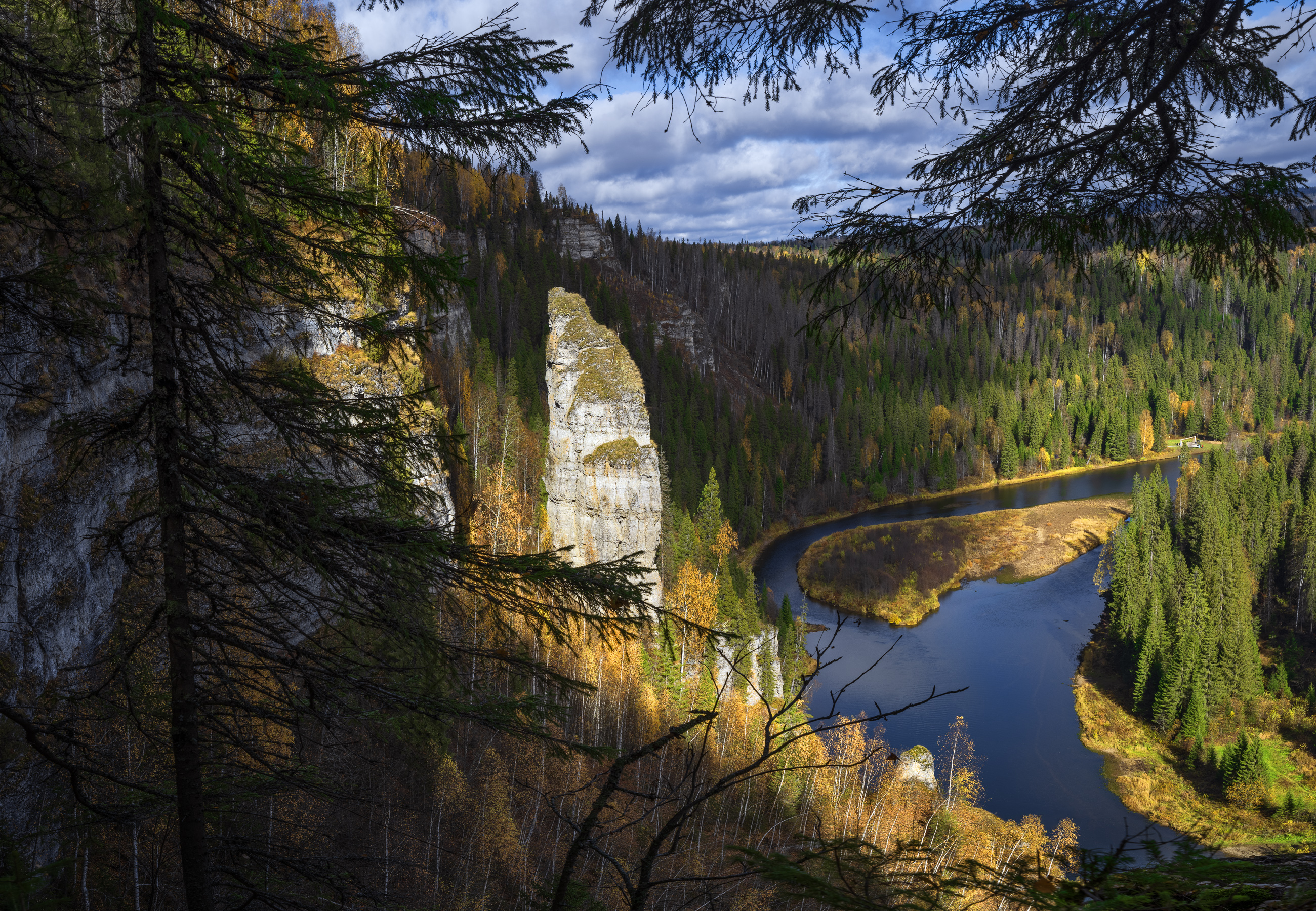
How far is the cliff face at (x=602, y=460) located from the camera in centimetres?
2583

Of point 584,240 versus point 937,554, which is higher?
point 584,240

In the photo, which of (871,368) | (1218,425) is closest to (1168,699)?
(871,368)

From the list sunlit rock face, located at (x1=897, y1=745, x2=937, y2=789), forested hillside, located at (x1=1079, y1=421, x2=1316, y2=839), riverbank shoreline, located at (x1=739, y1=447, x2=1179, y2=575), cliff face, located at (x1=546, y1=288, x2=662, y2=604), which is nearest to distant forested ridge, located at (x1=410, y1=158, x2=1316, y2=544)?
riverbank shoreline, located at (x1=739, y1=447, x2=1179, y2=575)

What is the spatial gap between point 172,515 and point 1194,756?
3512 cm

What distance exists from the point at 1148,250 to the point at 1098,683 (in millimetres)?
34651

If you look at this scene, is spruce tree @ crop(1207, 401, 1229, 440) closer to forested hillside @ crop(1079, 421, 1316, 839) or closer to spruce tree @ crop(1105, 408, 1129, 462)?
spruce tree @ crop(1105, 408, 1129, 462)

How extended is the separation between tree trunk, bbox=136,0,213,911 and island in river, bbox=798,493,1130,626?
37.2 m

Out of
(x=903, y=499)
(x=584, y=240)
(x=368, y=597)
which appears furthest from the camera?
(x=584, y=240)

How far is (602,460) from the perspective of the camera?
25766mm

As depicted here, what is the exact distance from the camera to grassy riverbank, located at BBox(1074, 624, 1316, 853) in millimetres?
23781

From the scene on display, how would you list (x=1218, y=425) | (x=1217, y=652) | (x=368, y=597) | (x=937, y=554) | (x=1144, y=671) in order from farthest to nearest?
(x=1218, y=425), (x=937, y=554), (x=1217, y=652), (x=1144, y=671), (x=368, y=597)

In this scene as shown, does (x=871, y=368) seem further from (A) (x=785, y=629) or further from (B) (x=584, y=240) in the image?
(A) (x=785, y=629)

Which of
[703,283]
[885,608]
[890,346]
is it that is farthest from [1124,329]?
[885,608]

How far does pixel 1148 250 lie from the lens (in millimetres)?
4504
